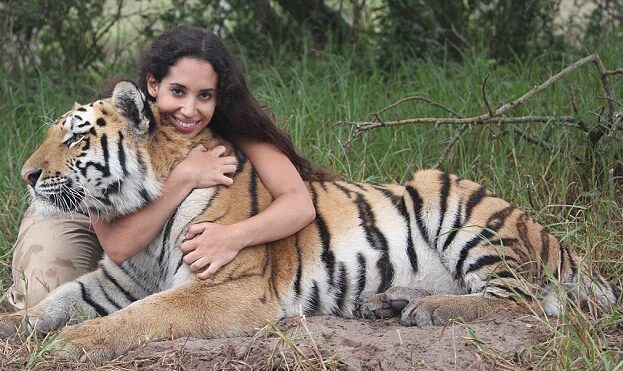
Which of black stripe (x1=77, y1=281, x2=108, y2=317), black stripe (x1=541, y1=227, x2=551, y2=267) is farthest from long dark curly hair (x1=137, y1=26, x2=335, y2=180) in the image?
black stripe (x1=541, y1=227, x2=551, y2=267)

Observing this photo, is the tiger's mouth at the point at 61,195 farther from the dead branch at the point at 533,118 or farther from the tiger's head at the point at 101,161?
the dead branch at the point at 533,118

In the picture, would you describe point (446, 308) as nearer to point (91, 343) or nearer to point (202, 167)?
point (202, 167)

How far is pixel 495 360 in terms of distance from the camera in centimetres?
303

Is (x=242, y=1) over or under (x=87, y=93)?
over

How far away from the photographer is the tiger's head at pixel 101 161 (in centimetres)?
350

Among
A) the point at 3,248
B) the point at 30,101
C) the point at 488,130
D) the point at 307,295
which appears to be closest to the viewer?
the point at 307,295

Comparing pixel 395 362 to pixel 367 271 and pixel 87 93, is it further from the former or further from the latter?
pixel 87 93

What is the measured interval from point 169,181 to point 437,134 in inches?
78.1

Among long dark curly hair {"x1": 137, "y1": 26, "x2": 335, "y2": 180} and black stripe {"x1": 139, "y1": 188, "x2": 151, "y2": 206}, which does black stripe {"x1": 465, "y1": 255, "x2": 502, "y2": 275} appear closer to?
long dark curly hair {"x1": 137, "y1": 26, "x2": 335, "y2": 180}

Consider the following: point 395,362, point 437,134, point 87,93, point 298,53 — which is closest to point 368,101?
point 437,134

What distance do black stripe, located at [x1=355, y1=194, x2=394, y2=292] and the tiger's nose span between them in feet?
4.13

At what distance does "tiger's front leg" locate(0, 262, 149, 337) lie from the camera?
3.57 meters

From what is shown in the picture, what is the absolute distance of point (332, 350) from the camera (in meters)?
3.11

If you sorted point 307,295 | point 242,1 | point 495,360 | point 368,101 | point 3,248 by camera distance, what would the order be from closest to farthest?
point 495,360 → point 307,295 → point 3,248 → point 368,101 → point 242,1
